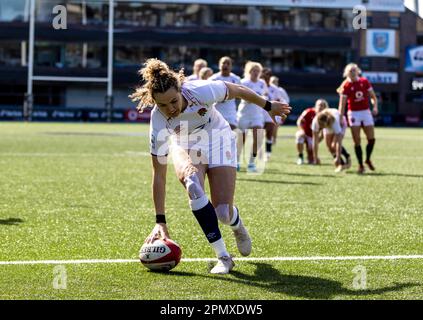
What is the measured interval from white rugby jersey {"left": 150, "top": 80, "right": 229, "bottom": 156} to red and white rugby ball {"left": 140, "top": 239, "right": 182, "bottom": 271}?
717mm

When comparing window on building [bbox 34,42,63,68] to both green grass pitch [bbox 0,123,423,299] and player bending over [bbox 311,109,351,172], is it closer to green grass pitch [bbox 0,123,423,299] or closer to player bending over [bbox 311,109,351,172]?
player bending over [bbox 311,109,351,172]

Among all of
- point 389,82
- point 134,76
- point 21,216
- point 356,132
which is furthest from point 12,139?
point 389,82

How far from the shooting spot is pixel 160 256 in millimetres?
6285

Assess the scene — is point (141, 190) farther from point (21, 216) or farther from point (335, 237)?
point (335, 237)

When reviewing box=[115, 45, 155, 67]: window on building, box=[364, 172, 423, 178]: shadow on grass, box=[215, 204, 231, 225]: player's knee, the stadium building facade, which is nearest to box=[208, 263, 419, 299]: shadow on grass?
box=[215, 204, 231, 225]: player's knee

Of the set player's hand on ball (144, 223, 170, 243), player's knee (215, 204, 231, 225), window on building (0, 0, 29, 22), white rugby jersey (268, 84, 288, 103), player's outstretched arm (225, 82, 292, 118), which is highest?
window on building (0, 0, 29, 22)

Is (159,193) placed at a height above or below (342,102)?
below

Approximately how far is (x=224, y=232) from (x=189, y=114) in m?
2.30

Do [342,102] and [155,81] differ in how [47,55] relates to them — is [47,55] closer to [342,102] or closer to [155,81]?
[342,102]

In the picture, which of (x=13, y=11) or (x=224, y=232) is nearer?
(x=224, y=232)

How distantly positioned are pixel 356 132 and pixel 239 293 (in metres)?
11.3

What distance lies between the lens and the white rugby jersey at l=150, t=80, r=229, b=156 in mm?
6445

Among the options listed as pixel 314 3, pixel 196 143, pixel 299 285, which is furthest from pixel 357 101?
pixel 314 3

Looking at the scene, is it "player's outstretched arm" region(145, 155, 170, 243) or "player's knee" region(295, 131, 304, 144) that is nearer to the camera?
"player's outstretched arm" region(145, 155, 170, 243)
